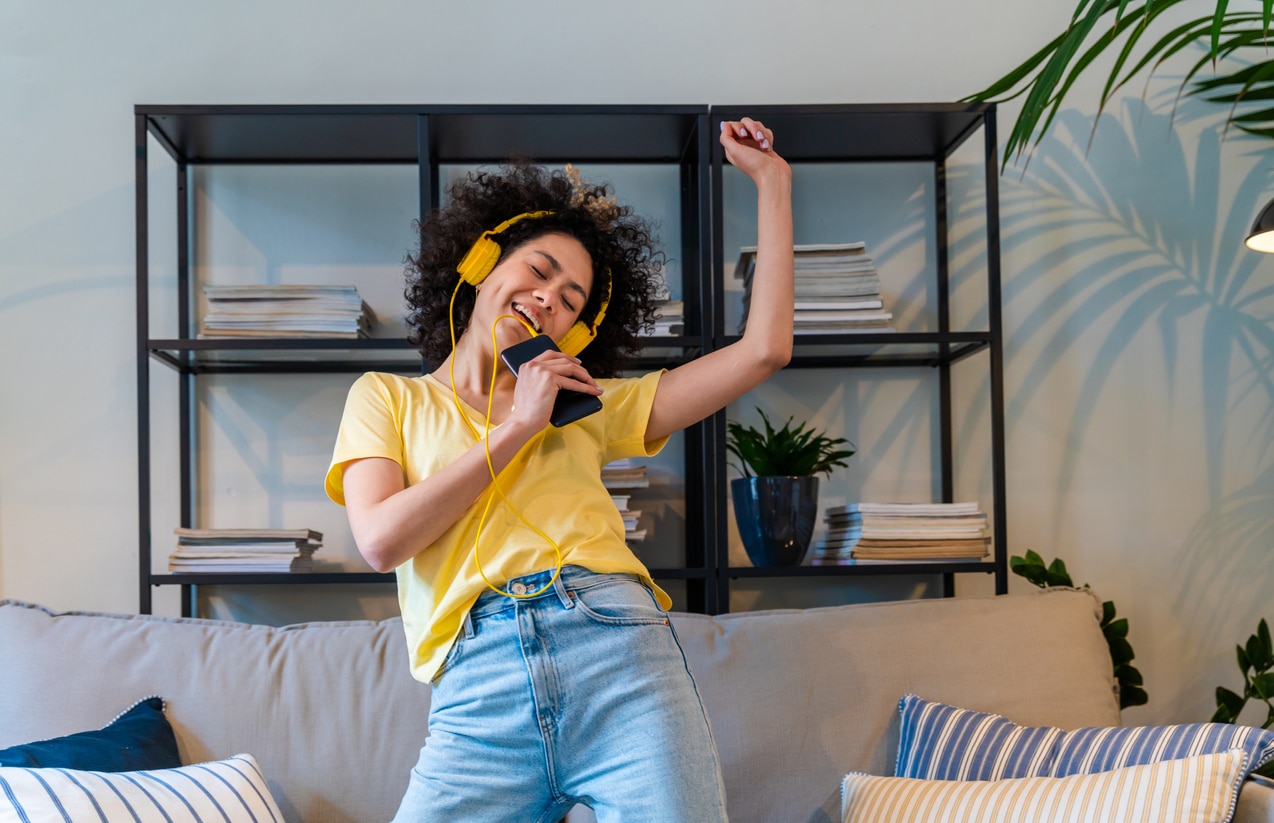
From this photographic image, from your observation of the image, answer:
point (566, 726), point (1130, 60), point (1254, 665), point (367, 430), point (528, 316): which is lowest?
point (1254, 665)

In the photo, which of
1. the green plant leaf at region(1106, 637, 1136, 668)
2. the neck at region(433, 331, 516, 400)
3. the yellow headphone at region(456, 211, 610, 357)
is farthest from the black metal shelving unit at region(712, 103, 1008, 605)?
the neck at region(433, 331, 516, 400)

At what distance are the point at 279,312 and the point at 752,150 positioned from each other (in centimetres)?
107

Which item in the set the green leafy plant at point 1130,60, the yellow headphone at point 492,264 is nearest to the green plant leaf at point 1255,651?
the green leafy plant at point 1130,60

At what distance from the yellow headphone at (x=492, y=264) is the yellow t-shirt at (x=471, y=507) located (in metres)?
0.13

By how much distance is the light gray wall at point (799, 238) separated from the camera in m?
2.24

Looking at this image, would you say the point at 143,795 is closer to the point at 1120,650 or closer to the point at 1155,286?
the point at 1120,650

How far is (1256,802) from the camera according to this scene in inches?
51.4

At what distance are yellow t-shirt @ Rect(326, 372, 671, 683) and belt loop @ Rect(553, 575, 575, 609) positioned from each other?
1.1 inches

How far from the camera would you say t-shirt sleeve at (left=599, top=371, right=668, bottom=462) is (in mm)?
1470

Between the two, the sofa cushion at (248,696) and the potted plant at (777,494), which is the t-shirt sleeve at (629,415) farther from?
the potted plant at (777,494)

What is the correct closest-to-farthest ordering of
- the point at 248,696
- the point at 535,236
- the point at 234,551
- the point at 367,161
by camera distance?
the point at 535,236 < the point at 248,696 < the point at 234,551 < the point at 367,161

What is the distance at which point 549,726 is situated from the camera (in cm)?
118

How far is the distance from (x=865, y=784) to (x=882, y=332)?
0.91 m

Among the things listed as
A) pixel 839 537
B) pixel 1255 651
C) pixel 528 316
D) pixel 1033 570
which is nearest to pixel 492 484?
pixel 528 316
